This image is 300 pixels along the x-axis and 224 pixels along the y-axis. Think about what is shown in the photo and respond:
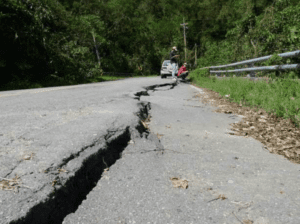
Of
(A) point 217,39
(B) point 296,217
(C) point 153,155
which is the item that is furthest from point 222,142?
(A) point 217,39

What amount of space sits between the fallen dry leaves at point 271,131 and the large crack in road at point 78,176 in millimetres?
1454

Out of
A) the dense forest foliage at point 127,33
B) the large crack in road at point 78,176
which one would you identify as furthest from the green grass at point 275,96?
the large crack in road at point 78,176

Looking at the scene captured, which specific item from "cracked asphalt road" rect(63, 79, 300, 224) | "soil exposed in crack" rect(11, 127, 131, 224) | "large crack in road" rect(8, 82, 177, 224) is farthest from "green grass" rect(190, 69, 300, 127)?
"soil exposed in crack" rect(11, 127, 131, 224)

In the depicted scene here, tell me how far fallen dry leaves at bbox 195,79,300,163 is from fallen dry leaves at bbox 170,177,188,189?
136 centimetres

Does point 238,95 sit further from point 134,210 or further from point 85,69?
point 85,69

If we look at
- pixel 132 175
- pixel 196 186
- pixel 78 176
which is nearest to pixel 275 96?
pixel 196 186

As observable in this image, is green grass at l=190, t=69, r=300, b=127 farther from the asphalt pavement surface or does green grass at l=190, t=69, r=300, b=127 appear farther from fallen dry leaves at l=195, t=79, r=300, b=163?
the asphalt pavement surface

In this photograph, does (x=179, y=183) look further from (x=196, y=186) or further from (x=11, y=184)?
(x=11, y=184)

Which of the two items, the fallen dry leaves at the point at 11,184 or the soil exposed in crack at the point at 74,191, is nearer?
the soil exposed in crack at the point at 74,191

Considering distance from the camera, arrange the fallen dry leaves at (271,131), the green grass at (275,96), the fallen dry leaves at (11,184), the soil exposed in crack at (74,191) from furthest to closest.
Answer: the green grass at (275,96)
the fallen dry leaves at (271,131)
the fallen dry leaves at (11,184)
the soil exposed in crack at (74,191)

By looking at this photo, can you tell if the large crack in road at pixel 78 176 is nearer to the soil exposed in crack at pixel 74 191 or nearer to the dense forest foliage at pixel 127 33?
the soil exposed in crack at pixel 74 191

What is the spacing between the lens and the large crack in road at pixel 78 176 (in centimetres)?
142

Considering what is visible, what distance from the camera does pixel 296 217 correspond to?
1.54m

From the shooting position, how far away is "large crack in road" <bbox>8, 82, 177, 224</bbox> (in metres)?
1.42
